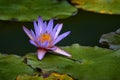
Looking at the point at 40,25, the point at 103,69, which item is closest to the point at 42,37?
the point at 40,25

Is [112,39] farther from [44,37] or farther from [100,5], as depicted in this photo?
[100,5]

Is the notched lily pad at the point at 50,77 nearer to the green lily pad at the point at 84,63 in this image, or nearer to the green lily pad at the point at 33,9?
the green lily pad at the point at 84,63

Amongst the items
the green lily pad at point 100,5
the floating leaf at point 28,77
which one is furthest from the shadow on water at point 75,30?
the floating leaf at point 28,77

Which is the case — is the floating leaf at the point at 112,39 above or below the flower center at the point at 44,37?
below

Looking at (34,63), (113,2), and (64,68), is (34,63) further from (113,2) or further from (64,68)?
(113,2)

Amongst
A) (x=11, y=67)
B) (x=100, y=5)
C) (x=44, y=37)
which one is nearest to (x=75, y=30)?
(x=100, y=5)

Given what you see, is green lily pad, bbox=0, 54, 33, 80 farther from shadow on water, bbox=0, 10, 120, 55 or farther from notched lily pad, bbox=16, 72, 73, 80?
shadow on water, bbox=0, 10, 120, 55
